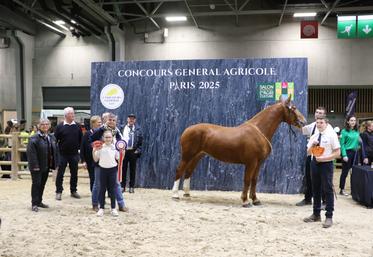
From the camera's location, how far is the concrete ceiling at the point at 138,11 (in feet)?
47.0

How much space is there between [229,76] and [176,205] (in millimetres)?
2920

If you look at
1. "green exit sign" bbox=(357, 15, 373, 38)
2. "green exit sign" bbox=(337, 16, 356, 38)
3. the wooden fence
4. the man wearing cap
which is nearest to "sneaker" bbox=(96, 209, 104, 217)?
the man wearing cap

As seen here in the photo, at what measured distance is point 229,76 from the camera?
8547 millimetres

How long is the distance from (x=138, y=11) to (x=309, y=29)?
644 cm

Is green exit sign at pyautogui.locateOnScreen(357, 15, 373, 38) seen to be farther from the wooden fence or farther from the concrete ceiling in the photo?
the wooden fence

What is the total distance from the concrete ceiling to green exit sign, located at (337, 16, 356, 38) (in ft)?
3.78

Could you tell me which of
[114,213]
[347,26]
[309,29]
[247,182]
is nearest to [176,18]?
[309,29]

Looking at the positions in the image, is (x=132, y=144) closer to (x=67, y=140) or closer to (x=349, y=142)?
(x=67, y=140)

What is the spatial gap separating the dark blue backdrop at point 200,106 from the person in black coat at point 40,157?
2602mm

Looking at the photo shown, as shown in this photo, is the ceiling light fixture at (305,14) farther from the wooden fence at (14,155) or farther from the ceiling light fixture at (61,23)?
the wooden fence at (14,155)

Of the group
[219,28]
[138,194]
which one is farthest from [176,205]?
[219,28]

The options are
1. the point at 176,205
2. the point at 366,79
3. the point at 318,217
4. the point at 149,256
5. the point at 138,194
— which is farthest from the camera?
the point at 366,79

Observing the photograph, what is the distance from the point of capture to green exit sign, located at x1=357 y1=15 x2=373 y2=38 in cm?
1246

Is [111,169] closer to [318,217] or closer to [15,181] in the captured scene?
[318,217]
